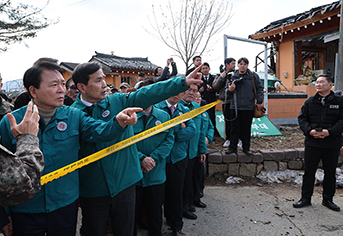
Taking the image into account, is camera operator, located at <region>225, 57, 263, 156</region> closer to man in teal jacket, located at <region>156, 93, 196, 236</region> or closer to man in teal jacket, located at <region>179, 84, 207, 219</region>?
man in teal jacket, located at <region>179, 84, 207, 219</region>

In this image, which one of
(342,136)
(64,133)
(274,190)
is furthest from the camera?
(274,190)

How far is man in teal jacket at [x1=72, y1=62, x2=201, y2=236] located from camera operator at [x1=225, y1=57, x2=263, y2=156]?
3.54 meters

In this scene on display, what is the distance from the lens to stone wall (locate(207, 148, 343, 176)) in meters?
5.30

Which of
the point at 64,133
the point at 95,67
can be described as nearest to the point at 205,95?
the point at 95,67

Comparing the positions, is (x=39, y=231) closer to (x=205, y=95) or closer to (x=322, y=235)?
(x=322, y=235)

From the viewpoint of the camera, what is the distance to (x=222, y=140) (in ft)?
20.9

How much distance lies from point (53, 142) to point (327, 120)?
401 cm

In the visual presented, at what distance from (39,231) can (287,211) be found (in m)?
3.69

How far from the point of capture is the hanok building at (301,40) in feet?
31.8

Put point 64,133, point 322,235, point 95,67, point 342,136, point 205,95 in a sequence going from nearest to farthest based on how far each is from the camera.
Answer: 1. point 64,133
2. point 95,67
3. point 322,235
4. point 342,136
5. point 205,95

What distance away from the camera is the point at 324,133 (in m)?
3.66

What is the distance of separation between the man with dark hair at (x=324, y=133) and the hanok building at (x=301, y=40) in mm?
5941

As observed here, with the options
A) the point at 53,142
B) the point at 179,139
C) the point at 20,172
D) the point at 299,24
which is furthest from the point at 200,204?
the point at 299,24

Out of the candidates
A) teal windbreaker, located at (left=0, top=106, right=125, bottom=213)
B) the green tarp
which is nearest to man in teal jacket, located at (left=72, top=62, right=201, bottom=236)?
teal windbreaker, located at (left=0, top=106, right=125, bottom=213)
